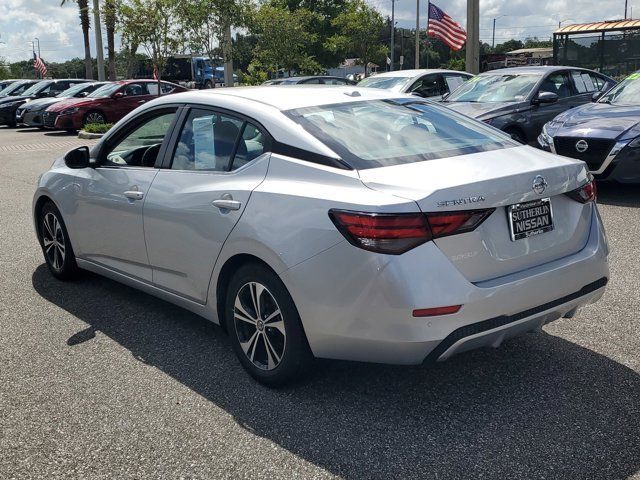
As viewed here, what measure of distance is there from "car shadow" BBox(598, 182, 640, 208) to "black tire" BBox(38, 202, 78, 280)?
626 cm

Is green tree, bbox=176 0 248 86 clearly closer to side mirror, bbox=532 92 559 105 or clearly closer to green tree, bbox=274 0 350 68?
side mirror, bbox=532 92 559 105

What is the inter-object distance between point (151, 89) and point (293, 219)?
67.4 feet

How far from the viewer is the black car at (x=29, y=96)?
28.0 metres

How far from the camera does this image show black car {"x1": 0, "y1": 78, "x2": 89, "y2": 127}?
92.0 ft

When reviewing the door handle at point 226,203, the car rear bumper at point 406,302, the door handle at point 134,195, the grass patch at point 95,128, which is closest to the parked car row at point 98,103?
the grass patch at point 95,128

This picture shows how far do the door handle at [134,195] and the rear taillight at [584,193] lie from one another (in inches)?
101

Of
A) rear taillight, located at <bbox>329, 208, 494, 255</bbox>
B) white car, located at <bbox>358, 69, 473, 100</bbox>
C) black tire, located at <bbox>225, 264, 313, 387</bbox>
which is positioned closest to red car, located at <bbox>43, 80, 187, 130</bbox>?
white car, located at <bbox>358, 69, 473, 100</bbox>

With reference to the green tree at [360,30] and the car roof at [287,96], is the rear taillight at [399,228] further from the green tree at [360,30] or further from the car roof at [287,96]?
the green tree at [360,30]

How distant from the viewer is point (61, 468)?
309cm

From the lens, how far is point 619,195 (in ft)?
29.8

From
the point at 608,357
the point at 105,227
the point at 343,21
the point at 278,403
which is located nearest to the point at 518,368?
the point at 608,357

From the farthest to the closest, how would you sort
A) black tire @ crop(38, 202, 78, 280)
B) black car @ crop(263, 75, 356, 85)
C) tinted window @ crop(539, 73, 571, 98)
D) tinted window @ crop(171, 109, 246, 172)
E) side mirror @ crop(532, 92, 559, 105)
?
black car @ crop(263, 75, 356, 85) < tinted window @ crop(539, 73, 571, 98) < side mirror @ crop(532, 92, 559, 105) < black tire @ crop(38, 202, 78, 280) < tinted window @ crop(171, 109, 246, 172)

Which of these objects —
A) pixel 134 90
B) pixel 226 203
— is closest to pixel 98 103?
pixel 134 90

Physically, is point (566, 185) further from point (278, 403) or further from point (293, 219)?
point (278, 403)
